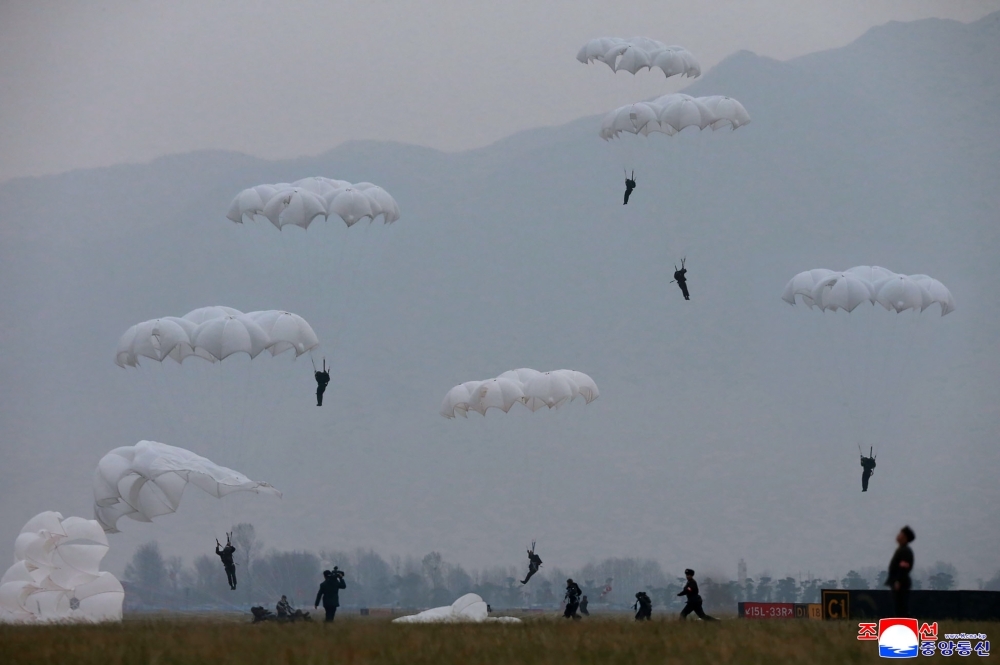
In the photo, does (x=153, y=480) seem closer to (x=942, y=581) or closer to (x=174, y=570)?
(x=174, y=570)

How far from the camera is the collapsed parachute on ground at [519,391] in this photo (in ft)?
120

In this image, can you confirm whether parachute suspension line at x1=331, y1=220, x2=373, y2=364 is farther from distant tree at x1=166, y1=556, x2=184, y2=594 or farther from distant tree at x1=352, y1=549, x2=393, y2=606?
distant tree at x1=166, y1=556, x2=184, y2=594

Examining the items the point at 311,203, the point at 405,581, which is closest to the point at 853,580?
the point at 405,581

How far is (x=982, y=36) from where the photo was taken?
131125mm

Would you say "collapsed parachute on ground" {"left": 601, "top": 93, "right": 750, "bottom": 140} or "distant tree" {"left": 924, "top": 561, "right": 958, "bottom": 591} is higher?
"collapsed parachute on ground" {"left": 601, "top": 93, "right": 750, "bottom": 140}

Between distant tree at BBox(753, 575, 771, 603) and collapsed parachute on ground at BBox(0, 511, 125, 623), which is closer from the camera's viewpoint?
collapsed parachute on ground at BBox(0, 511, 125, 623)

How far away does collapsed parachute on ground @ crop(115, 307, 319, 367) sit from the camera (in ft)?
104

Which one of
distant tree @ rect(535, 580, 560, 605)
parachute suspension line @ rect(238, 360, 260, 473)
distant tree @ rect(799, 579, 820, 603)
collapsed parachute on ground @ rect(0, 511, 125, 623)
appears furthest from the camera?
distant tree @ rect(535, 580, 560, 605)

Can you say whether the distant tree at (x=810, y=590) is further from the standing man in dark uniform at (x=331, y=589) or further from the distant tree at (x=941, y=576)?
the standing man in dark uniform at (x=331, y=589)

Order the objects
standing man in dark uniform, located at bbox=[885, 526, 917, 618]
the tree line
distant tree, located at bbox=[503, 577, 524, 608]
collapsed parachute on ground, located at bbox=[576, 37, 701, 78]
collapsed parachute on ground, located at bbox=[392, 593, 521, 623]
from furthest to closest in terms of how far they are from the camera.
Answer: distant tree, located at bbox=[503, 577, 524, 608] → the tree line → collapsed parachute on ground, located at bbox=[576, 37, 701, 78] → collapsed parachute on ground, located at bbox=[392, 593, 521, 623] → standing man in dark uniform, located at bbox=[885, 526, 917, 618]

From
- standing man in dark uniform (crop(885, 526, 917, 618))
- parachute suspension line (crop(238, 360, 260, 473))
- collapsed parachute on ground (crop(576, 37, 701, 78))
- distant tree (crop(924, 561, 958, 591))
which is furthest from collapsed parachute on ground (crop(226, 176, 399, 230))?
distant tree (crop(924, 561, 958, 591))

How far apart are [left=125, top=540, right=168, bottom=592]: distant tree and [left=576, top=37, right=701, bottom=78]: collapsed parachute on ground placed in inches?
2723

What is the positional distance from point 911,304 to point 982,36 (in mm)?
106084

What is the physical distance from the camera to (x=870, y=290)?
3794 centimetres
